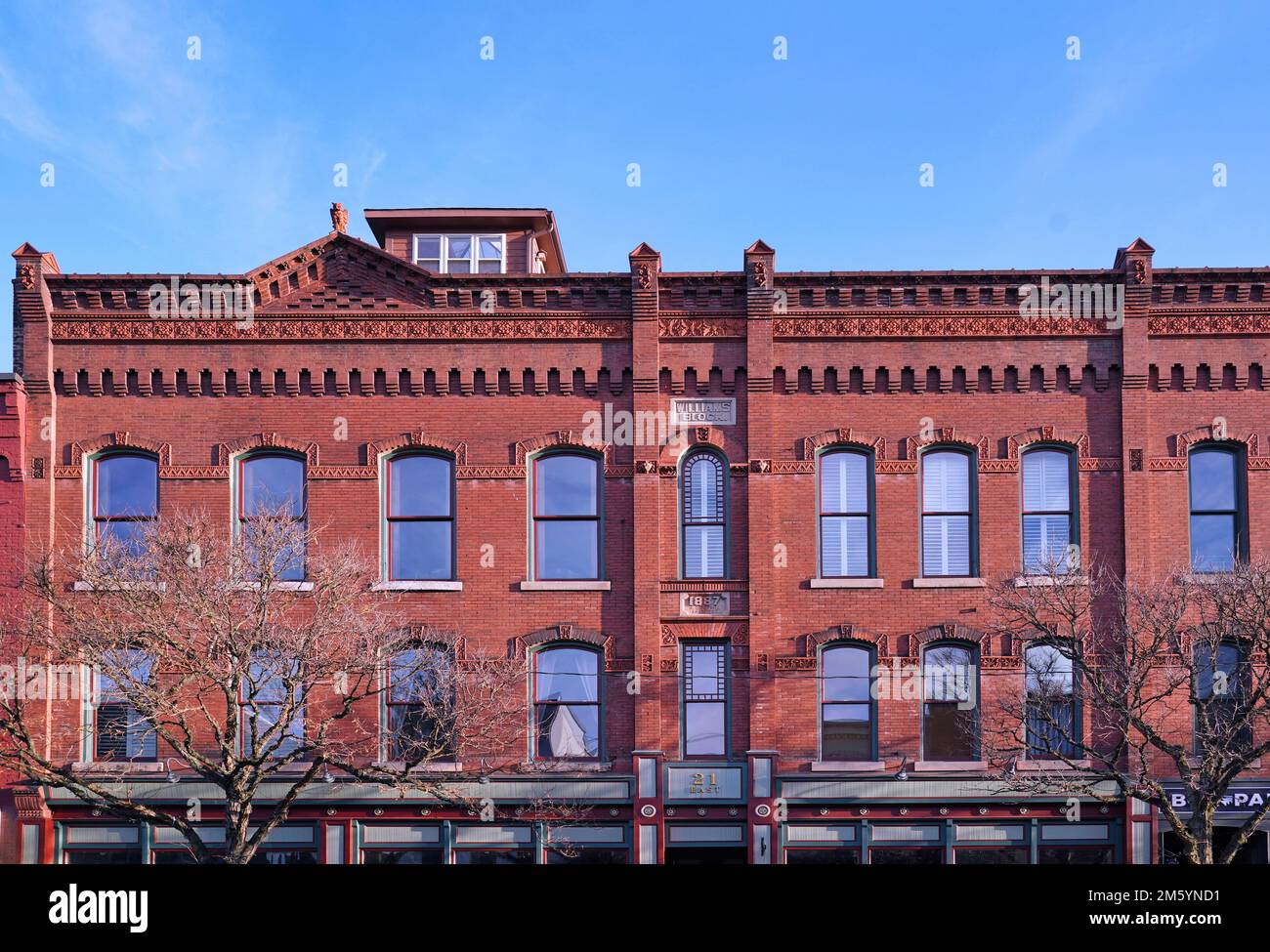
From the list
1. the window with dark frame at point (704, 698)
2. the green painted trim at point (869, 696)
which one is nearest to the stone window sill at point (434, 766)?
the window with dark frame at point (704, 698)

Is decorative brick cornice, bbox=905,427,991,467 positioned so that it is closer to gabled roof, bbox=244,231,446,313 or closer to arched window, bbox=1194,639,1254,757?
arched window, bbox=1194,639,1254,757

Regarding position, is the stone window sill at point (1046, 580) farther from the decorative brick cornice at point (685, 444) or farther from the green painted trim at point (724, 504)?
the decorative brick cornice at point (685, 444)

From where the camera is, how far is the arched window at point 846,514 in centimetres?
2052

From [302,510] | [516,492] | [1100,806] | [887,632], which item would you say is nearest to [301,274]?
[302,510]

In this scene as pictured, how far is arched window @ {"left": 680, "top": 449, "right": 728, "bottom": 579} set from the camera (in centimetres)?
2055

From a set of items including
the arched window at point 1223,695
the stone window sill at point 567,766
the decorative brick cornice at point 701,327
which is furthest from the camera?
the decorative brick cornice at point 701,327

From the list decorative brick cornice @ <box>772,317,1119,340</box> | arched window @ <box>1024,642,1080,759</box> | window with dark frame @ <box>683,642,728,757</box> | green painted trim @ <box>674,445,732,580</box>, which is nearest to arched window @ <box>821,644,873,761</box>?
window with dark frame @ <box>683,642,728,757</box>

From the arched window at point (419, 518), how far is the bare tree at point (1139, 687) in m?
9.60

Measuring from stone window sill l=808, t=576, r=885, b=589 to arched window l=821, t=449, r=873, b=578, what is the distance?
0.80 ft

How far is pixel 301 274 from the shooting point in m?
21.1

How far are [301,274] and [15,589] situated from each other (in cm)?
742

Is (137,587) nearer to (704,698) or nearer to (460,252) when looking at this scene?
(704,698)

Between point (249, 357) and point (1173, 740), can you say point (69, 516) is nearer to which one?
point (249, 357)

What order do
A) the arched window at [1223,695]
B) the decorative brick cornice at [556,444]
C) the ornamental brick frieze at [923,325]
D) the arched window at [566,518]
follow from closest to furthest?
the arched window at [1223,695] → the arched window at [566,518] → the decorative brick cornice at [556,444] → the ornamental brick frieze at [923,325]
